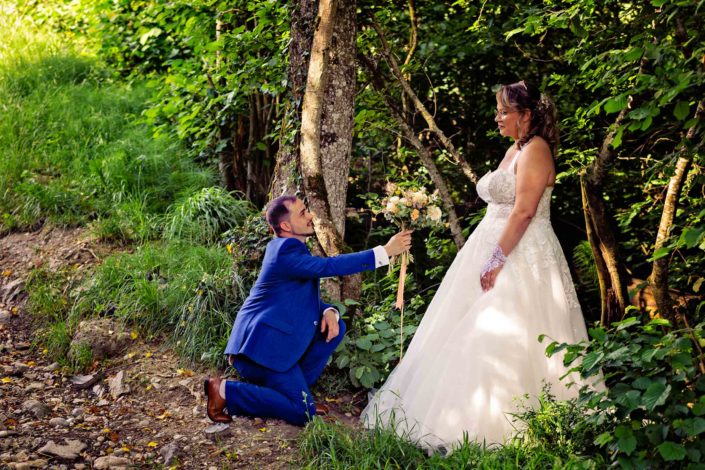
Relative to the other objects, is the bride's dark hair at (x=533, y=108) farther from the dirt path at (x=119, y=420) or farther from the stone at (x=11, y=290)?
the stone at (x=11, y=290)

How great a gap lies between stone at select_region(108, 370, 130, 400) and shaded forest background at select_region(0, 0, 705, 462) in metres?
0.50

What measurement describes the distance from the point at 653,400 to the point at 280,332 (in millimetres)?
2109

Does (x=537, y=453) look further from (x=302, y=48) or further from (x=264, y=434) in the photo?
(x=302, y=48)

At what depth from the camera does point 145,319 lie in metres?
5.77

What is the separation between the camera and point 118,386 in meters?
5.20

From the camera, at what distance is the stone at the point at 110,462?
4.08 m

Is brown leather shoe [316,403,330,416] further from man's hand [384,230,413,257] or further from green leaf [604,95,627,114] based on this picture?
green leaf [604,95,627,114]

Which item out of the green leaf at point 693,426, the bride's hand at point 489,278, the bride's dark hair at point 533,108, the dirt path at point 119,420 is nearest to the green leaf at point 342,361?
the dirt path at point 119,420

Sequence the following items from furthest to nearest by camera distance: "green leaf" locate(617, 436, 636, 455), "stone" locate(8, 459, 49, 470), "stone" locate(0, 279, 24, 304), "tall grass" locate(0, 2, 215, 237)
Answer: "tall grass" locate(0, 2, 215, 237), "stone" locate(0, 279, 24, 304), "stone" locate(8, 459, 49, 470), "green leaf" locate(617, 436, 636, 455)

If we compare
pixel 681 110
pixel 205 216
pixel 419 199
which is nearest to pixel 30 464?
pixel 419 199

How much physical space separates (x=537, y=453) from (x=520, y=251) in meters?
1.22

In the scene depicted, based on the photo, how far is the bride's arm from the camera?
4.38 m

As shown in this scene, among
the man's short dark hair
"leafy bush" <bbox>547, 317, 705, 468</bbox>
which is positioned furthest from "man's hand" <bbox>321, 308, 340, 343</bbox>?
"leafy bush" <bbox>547, 317, 705, 468</bbox>

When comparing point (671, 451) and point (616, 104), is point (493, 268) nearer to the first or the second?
point (616, 104)
